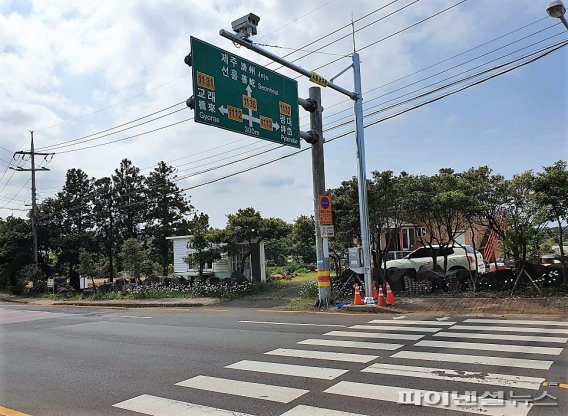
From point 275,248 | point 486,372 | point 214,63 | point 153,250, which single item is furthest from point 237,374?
point 275,248

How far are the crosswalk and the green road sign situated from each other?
20.8ft

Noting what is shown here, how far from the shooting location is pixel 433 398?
558cm

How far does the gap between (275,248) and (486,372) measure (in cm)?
4583

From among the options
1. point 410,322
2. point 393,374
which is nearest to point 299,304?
point 410,322

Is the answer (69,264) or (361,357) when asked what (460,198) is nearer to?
(361,357)

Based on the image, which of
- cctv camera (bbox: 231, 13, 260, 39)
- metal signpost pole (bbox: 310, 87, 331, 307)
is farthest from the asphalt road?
cctv camera (bbox: 231, 13, 260, 39)

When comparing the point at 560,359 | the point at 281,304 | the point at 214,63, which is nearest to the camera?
the point at 560,359

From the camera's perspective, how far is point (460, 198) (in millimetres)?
15430

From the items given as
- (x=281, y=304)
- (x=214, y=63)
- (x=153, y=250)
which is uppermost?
(x=214, y=63)

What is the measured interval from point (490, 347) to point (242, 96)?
8975mm

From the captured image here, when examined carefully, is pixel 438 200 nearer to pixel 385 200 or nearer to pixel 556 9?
pixel 385 200

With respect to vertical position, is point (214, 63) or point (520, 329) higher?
point (214, 63)

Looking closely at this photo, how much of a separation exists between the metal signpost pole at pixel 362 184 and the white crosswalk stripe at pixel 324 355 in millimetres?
6938

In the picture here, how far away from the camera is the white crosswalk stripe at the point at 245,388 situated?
5973 mm
